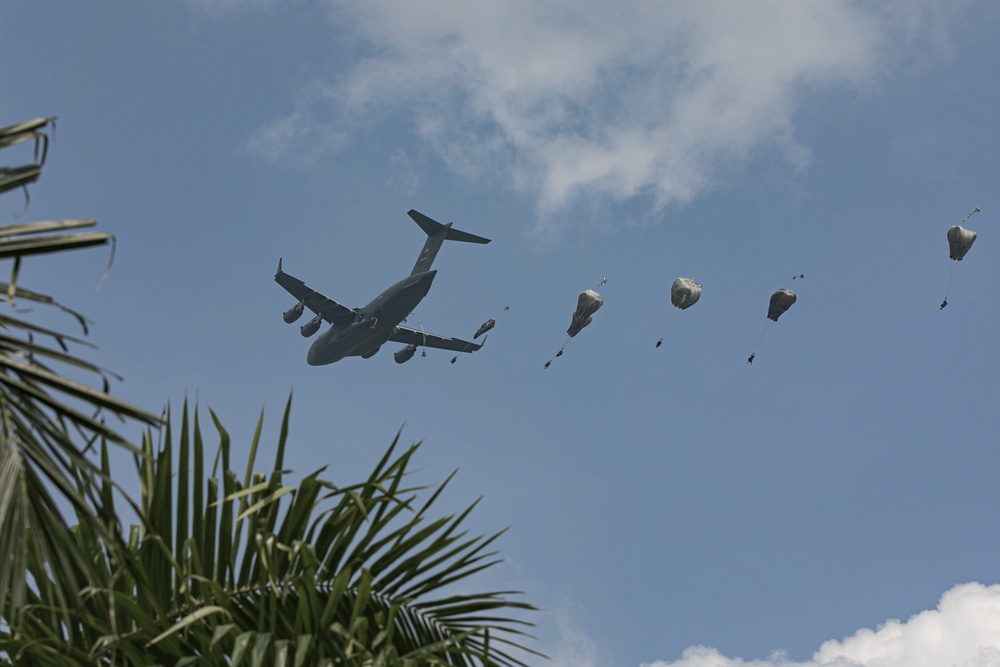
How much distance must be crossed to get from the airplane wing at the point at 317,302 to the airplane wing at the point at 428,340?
5.07 metres

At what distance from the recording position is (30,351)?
3.27 meters

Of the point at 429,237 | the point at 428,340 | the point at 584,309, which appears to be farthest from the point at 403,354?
the point at 584,309

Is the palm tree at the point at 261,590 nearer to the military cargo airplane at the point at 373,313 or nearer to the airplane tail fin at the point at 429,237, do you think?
the military cargo airplane at the point at 373,313

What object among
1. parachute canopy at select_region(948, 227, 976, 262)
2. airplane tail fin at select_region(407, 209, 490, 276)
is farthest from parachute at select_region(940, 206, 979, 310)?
airplane tail fin at select_region(407, 209, 490, 276)

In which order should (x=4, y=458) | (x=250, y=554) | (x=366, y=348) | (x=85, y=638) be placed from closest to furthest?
(x=4, y=458)
(x=85, y=638)
(x=250, y=554)
(x=366, y=348)

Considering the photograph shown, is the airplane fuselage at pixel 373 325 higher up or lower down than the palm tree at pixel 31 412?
higher up

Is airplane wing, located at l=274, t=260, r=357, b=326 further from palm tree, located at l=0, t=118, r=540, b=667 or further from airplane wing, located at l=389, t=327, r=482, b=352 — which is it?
palm tree, located at l=0, t=118, r=540, b=667

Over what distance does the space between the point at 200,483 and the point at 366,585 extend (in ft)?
3.38

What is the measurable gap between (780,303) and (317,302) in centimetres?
2136

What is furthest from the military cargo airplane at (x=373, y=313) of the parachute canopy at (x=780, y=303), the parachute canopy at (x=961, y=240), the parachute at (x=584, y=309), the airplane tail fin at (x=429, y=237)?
the parachute canopy at (x=961, y=240)

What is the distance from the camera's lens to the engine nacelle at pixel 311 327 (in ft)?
162

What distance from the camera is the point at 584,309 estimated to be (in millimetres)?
45375

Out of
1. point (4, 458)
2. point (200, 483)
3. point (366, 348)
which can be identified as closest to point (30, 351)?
point (4, 458)

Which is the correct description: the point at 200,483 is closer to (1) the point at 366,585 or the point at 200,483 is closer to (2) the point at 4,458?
(1) the point at 366,585
